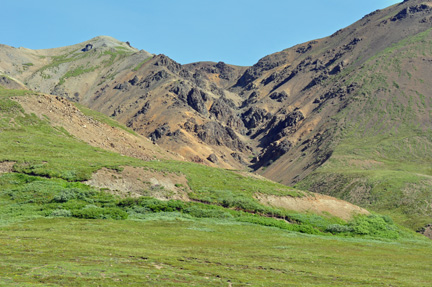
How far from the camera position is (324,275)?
2844cm

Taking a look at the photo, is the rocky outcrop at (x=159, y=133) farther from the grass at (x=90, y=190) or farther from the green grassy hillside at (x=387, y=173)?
the grass at (x=90, y=190)

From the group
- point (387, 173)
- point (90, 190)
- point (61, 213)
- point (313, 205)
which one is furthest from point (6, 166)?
point (387, 173)

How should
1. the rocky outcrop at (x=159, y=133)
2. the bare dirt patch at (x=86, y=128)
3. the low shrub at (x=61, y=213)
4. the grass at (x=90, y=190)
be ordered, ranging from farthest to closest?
the rocky outcrop at (x=159, y=133)
the bare dirt patch at (x=86, y=128)
the grass at (x=90, y=190)
the low shrub at (x=61, y=213)

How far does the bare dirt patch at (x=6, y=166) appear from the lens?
2620 inches

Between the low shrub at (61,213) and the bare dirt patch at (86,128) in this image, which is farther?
the bare dirt patch at (86,128)

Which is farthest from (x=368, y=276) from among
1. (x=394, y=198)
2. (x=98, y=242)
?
(x=394, y=198)

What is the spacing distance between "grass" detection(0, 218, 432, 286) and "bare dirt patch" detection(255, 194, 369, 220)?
76.7 ft

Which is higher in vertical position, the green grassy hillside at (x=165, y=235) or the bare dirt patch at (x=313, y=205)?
the green grassy hillside at (x=165, y=235)

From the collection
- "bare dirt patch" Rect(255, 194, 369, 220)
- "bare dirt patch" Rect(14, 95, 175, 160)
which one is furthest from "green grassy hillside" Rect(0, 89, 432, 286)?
"bare dirt patch" Rect(14, 95, 175, 160)

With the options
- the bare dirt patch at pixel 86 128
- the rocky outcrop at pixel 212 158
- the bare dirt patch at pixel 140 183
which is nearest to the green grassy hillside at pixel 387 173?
the rocky outcrop at pixel 212 158

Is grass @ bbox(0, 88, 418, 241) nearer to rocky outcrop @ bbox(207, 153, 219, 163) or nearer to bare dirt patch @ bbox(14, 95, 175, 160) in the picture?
bare dirt patch @ bbox(14, 95, 175, 160)

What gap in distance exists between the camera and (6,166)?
67438mm

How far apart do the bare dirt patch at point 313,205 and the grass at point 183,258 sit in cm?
2337

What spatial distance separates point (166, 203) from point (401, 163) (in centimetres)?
13306
